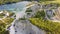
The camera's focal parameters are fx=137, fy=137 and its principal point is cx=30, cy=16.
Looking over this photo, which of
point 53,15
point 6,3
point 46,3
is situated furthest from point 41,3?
point 6,3

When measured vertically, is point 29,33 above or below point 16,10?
below

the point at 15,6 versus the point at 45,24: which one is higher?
the point at 15,6

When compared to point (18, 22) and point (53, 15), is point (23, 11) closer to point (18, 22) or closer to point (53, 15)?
point (18, 22)

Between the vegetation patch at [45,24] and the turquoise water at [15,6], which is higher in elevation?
the turquoise water at [15,6]

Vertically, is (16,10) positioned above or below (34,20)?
above

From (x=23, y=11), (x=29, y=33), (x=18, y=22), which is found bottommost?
(x=29, y=33)

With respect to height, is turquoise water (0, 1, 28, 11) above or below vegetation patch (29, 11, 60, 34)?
above

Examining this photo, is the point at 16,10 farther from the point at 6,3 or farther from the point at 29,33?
the point at 29,33

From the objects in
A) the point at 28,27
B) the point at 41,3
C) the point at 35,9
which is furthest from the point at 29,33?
the point at 41,3

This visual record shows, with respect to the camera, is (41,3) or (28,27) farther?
(41,3)
